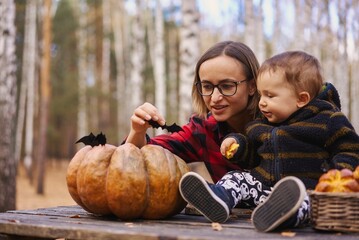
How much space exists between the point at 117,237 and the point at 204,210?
0.61m

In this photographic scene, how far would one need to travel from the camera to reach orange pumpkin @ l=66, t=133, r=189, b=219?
3.01 meters

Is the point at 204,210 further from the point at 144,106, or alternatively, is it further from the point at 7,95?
the point at 7,95

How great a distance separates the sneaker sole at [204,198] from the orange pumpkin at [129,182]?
218mm

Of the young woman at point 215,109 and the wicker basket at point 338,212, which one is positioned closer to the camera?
the wicker basket at point 338,212

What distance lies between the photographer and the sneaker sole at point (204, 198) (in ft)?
9.30

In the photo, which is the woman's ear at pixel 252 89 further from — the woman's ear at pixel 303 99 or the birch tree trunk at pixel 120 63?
the birch tree trunk at pixel 120 63

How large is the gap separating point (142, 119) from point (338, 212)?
134 cm

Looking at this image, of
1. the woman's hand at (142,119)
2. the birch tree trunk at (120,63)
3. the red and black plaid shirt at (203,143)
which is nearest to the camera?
the woman's hand at (142,119)

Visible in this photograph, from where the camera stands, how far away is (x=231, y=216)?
3.19 meters

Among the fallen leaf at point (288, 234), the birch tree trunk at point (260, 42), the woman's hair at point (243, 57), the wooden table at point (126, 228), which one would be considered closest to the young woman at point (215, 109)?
the woman's hair at point (243, 57)

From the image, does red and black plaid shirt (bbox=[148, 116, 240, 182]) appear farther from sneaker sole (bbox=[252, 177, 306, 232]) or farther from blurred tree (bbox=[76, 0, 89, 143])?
blurred tree (bbox=[76, 0, 89, 143])

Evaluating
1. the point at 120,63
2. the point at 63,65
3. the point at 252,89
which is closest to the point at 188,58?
the point at 252,89

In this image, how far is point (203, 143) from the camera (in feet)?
12.9

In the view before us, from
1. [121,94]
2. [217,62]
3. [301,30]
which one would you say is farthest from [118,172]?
[121,94]
